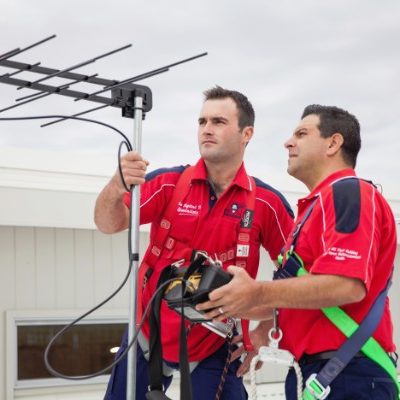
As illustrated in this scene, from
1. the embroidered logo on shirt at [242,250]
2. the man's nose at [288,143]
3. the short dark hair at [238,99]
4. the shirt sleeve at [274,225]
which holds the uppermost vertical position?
the short dark hair at [238,99]

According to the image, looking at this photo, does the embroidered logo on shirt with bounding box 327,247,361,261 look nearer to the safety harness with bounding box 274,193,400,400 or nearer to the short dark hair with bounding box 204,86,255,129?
the safety harness with bounding box 274,193,400,400

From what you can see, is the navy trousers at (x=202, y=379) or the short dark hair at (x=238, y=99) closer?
the navy trousers at (x=202, y=379)

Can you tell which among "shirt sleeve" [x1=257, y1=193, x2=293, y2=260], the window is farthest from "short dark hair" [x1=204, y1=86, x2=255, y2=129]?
the window

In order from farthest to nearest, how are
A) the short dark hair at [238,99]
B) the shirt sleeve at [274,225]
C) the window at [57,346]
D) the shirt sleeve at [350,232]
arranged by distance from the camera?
the window at [57,346], the short dark hair at [238,99], the shirt sleeve at [274,225], the shirt sleeve at [350,232]

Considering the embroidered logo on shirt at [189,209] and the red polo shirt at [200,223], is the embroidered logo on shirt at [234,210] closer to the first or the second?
the red polo shirt at [200,223]

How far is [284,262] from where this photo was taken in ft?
9.75

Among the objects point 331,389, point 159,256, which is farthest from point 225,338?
point 331,389

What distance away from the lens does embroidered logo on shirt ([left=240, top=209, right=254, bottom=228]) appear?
3959mm

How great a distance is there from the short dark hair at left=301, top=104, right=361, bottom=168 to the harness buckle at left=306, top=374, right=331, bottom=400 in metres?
0.94

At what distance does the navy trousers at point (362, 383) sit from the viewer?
276cm

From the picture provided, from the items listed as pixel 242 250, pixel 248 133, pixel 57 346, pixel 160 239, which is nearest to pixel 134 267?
pixel 160 239

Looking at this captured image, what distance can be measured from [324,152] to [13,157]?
4422 millimetres

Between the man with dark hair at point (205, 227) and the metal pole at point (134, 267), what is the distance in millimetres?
375

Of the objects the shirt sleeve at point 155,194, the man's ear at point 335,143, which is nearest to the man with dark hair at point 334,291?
the man's ear at point 335,143
